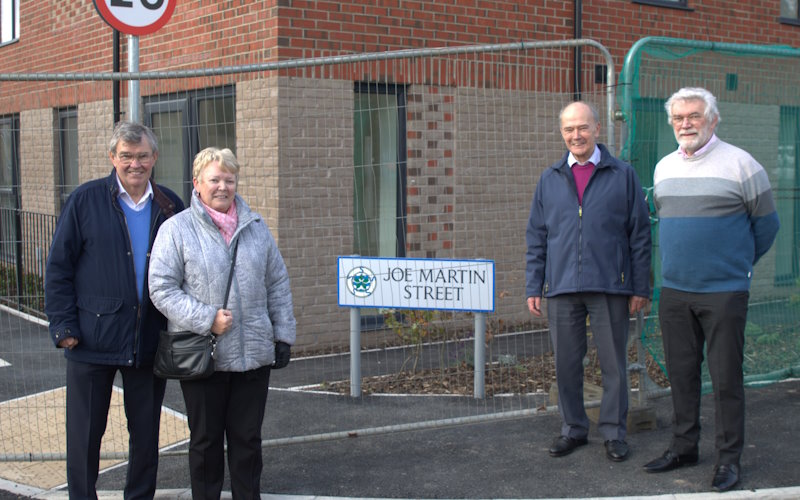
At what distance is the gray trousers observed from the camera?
5.08 metres

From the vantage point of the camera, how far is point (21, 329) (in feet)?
18.5

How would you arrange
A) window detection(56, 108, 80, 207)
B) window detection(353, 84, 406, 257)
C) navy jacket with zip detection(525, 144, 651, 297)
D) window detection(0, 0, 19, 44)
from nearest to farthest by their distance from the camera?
navy jacket with zip detection(525, 144, 651, 297) < window detection(56, 108, 80, 207) < window detection(353, 84, 406, 257) < window detection(0, 0, 19, 44)

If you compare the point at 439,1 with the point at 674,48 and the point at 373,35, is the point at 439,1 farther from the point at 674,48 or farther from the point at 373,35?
the point at 674,48

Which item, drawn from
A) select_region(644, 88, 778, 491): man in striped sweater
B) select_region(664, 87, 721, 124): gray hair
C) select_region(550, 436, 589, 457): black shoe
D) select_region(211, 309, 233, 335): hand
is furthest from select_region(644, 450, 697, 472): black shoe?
select_region(211, 309, 233, 335): hand

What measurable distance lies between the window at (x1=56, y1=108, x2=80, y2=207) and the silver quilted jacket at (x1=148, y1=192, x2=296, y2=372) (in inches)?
63.1

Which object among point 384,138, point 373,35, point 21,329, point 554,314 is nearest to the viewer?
point 554,314

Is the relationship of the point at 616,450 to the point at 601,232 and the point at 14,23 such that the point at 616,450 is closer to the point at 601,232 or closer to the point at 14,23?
the point at 601,232

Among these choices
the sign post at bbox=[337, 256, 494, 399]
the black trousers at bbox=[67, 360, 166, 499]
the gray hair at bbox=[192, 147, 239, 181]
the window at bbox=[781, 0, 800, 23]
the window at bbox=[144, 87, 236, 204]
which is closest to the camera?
the gray hair at bbox=[192, 147, 239, 181]

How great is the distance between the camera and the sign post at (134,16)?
19.2 ft

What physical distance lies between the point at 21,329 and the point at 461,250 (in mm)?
2925

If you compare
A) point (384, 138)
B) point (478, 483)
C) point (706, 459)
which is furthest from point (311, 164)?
point (706, 459)

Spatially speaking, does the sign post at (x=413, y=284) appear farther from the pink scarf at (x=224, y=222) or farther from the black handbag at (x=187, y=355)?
the black handbag at (x=187, y=355)

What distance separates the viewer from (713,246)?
15.2 ft

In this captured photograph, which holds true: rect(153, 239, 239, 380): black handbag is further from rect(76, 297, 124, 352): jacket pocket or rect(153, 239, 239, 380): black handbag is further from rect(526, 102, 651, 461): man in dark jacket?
rect(526, 102, 651, 461): man in dark jacket
